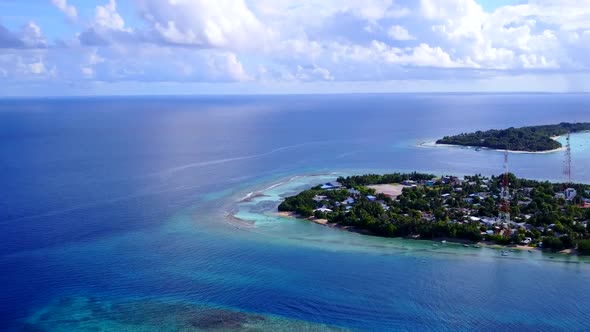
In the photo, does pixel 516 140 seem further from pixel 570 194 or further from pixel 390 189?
pixel 390 189

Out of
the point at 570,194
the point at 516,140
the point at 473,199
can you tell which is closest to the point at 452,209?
the point at 473,199

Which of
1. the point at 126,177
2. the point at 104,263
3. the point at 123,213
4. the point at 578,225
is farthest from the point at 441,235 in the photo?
the point at 126,177

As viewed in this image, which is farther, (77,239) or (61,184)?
(61,184)

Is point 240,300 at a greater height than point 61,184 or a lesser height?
lesser

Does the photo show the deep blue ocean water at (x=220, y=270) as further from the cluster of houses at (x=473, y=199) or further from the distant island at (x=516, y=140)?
the distant island at (x=516, y=140)

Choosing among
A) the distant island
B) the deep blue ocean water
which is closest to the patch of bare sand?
the deep blue ocean water

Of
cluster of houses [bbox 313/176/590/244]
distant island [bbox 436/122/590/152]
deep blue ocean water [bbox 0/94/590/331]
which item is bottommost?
deep blue ocean water [bbox 0/94/590/331]

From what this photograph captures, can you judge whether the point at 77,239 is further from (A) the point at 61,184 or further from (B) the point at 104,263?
(A) the point at 61,184

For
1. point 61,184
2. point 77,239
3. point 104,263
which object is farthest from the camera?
point 61,184

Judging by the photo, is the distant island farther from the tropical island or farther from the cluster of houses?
the tropical island
